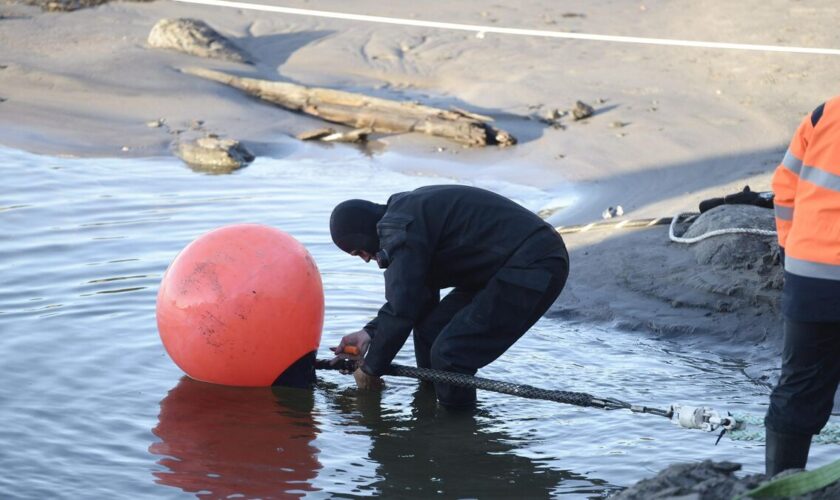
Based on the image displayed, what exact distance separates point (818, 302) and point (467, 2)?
14.7 meters

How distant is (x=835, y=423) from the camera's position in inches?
251

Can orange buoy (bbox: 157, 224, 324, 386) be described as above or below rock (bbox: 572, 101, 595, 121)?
below

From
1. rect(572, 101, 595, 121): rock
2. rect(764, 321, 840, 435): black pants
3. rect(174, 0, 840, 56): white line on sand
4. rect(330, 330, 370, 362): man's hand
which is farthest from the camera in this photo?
rect(174, 0, 840, 56): white line on sand

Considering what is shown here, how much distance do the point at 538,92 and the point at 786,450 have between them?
406 inches

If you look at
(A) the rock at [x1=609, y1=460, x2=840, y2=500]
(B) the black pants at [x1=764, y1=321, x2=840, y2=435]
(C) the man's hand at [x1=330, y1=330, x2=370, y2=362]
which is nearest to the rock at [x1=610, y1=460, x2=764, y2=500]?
(A) the rock at [x1=609, y1=460, x2=840, y2=500]

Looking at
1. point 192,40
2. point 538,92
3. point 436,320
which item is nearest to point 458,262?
point 436,320

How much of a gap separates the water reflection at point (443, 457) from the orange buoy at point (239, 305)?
649 mm

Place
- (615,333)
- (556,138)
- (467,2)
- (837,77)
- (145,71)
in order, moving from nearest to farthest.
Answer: (615,333), (556,138), (837,77), (145,71), (467,2)

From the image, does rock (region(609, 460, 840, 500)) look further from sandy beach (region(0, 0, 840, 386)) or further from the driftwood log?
the driftwood log

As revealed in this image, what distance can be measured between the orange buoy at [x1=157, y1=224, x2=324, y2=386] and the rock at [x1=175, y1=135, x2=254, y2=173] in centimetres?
636

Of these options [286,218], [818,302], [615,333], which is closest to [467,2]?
[286,218]

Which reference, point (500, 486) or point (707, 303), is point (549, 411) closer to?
A: point (500, 486)

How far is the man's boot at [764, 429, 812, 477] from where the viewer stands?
496 cm

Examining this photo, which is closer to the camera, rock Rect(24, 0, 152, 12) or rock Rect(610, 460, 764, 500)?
rock Rect(610, 460, 764, 500)
